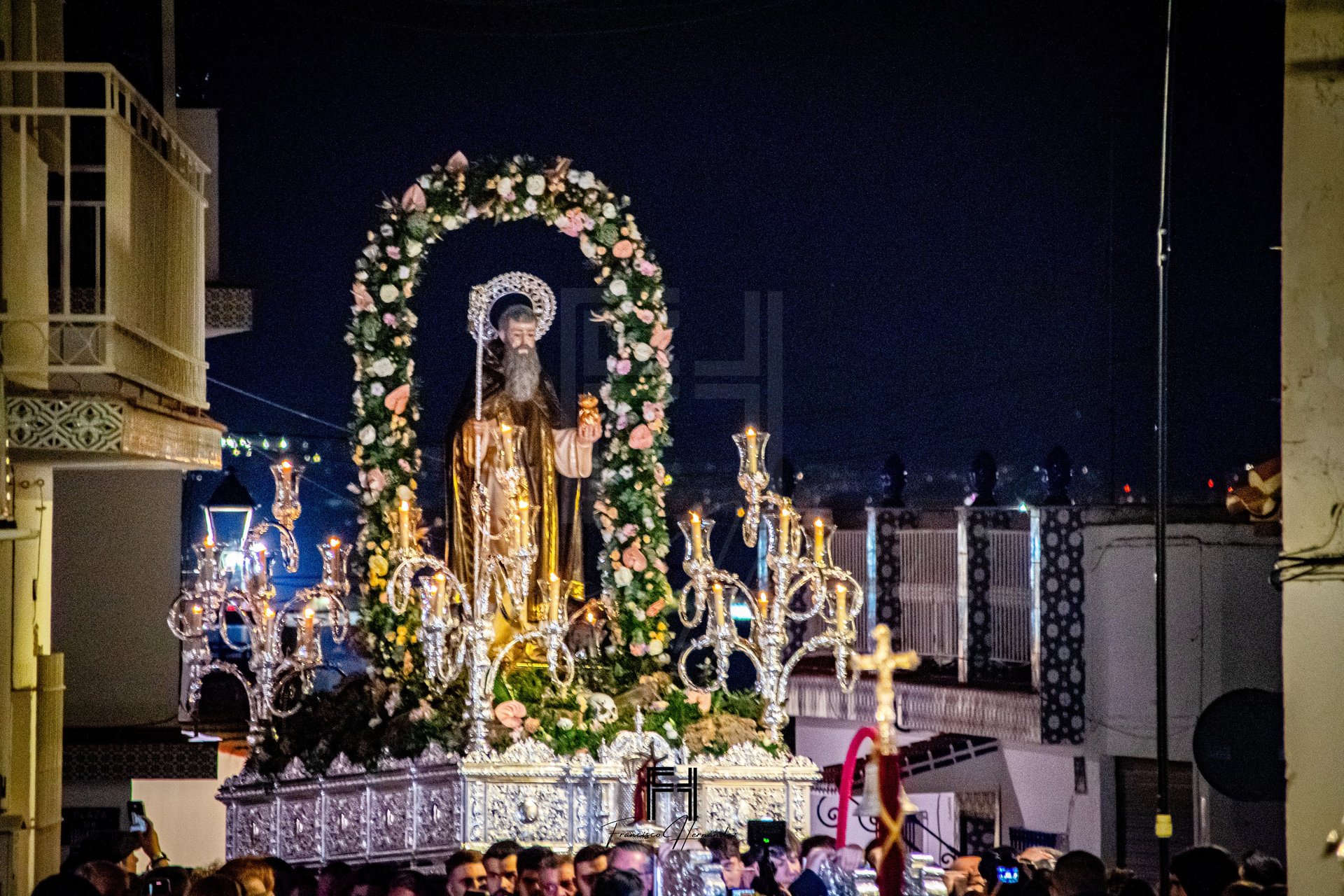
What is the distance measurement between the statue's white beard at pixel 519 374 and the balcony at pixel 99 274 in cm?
299

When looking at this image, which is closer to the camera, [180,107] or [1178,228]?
[180,107]

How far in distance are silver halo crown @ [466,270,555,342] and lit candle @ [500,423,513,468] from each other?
172 cm

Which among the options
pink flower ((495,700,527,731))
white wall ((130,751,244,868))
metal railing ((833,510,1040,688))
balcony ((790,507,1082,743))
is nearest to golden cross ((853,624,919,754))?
pink flower ((495,700,527,731))

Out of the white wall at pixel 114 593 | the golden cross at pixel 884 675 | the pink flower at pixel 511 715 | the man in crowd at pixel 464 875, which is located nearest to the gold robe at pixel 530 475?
the pink flower at pixel 511 715

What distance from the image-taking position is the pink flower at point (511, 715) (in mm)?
13664

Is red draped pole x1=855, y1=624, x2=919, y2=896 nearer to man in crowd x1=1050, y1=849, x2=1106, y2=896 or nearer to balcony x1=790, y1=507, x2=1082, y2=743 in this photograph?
man in crowd x1=1050, y1=849, x2=1106, y2=896

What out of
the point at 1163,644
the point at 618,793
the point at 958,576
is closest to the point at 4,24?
the point at 618,793

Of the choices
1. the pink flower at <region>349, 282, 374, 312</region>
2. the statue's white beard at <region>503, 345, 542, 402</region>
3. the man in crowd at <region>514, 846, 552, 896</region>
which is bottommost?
the man in crowd at <region>514, 846, 552, 896</region>

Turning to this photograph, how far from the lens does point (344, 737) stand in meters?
14.2

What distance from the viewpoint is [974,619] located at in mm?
19922

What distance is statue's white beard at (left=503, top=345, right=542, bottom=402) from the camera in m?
16.3

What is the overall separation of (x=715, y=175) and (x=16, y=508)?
992 centimetres

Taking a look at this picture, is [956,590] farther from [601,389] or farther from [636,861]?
[636,861]

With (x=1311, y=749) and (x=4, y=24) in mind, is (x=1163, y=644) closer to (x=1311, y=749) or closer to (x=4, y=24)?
(x=1311, y=749)
